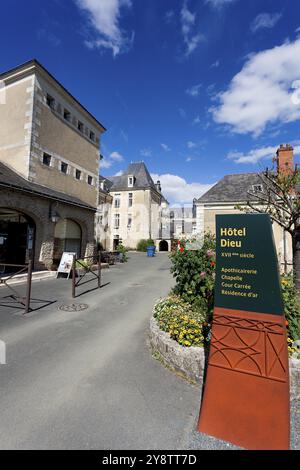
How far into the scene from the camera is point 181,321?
3832mm

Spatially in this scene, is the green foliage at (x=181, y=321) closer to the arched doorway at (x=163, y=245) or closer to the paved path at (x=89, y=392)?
the paved path at (x=89, y=392)

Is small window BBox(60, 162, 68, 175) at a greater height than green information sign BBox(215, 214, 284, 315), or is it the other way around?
small window BBox(60, 162, 68, 175)

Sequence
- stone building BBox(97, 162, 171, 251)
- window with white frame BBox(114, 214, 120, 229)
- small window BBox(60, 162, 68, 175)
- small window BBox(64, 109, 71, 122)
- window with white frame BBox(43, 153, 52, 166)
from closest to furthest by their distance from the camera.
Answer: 1. window with white frame BBox(43, 153, 52, 166)
2. small window BBox(60, 162, 68, 175)
3. small window BBox(64, 109, 71, 122)
4. stone building BBox(97, 162, 171, 251)
5. window with white frame BBox(114, 214, 120, 229)

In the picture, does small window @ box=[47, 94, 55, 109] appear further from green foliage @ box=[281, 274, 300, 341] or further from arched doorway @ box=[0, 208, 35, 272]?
green foliage @ box=[281, 274, 300, 341]

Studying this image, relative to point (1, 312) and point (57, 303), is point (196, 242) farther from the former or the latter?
point (1, 312)

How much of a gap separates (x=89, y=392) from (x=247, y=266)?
255 centimetres

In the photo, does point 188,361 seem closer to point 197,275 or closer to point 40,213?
point 197,275

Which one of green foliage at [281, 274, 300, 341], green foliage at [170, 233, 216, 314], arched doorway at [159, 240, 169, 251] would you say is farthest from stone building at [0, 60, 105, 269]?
arched doorway at [159, 240, 169, 251]

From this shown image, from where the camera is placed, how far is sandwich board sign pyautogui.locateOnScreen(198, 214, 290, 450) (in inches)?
87.3

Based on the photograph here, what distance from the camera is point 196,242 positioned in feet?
18.4

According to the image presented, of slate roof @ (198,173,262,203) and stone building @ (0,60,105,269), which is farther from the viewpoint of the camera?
slate roof @ (198,173,262,203)

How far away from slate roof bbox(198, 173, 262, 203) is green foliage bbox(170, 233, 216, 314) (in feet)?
53.6
